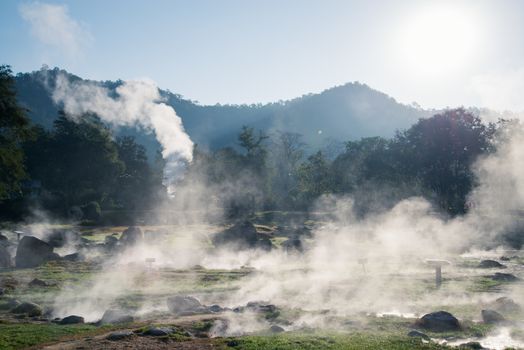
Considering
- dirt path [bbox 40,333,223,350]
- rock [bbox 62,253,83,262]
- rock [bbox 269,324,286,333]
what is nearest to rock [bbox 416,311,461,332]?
rock [bbox 269,324,286,333]

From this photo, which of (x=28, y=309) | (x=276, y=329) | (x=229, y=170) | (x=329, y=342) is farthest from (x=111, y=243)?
(x=229, y=170)

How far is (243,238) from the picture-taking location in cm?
4619

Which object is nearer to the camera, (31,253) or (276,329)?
(276,329)

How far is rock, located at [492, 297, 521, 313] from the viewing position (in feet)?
60.5

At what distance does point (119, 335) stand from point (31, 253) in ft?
80.4

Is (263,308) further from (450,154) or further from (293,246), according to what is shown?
(450,154)

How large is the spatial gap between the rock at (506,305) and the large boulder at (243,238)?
2721 centimetres

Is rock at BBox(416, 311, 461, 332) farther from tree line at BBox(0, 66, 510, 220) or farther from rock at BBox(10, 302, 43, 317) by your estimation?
tree line at BBox(0, 66, 510, 220)

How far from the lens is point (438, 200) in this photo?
68.0 metres

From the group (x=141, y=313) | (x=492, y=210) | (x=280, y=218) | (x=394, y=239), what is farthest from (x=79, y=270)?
(x=492, y=210)

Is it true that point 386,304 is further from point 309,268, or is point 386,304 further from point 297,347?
point 309,268

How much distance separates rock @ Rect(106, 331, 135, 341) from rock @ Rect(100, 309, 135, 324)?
2762 millimetres

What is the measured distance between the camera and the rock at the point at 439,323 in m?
15.8

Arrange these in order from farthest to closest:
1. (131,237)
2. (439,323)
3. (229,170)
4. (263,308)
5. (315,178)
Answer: (229,170), (315,178), (131,237), (263,308), (439,323)
